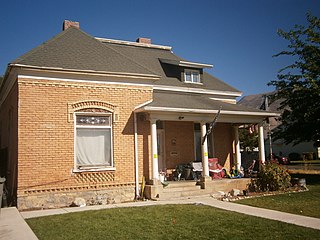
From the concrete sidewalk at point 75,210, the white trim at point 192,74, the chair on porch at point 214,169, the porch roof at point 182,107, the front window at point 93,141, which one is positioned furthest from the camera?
the white trim at point 192,74

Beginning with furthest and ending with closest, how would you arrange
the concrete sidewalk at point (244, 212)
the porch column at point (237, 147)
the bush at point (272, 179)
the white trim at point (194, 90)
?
the porch column at point (237, 147), the white trim at point (194, 90), the bush at point (272, 179), the concrete sidewalk at point (244, 212)

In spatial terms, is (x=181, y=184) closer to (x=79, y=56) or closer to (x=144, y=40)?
(x=79, y=56)

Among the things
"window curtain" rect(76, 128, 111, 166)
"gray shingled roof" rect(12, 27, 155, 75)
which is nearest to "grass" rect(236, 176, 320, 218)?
"window curtain" rect(76, 128, 111, 166)

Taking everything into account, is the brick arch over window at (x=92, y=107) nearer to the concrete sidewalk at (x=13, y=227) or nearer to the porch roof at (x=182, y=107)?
the porch roof at (x=182, y=107)

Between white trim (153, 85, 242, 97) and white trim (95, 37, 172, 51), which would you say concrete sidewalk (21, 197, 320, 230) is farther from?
white trim (95, 37, 172, 51)

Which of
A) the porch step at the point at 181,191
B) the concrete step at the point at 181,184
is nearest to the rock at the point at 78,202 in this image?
the porch step at the point at 181,191

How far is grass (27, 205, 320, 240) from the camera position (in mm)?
6910

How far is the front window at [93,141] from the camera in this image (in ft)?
39.5

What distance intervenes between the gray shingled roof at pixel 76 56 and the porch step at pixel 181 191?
480 centimetres

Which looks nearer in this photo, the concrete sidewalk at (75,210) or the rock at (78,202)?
the concrete sidewalk at (75,210)

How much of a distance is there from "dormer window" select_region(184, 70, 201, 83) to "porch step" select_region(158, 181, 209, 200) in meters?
6.95

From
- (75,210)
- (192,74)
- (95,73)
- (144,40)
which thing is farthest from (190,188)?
(144,40)

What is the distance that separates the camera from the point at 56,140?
37.8 feet

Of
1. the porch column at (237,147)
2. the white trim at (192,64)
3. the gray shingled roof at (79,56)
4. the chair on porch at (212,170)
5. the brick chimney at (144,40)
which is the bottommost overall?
the chair on porch at (212,170)
